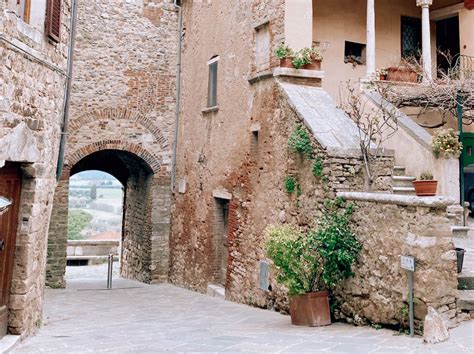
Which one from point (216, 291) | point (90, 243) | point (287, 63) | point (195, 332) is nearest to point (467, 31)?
point (287, 63)

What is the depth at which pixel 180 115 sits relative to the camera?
Answer: 1257cm

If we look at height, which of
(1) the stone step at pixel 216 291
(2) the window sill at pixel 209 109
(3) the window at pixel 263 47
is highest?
(3) the window at pixel 263 47

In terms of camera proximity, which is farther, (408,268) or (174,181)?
(174,181)

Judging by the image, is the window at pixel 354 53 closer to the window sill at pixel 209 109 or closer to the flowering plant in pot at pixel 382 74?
the flowering plant in pot at pixel 382 74

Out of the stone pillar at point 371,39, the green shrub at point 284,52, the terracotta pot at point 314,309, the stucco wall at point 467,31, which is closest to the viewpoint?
the terracotta pot at point 314,309

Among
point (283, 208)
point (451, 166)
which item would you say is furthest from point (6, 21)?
point (451, 166)

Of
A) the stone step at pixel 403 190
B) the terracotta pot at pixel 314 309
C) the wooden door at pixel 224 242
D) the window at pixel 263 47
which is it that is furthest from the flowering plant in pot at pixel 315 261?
the wooden door at pixel 224 242

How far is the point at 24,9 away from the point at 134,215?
9289mm

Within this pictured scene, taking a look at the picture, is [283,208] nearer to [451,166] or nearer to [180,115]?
[451,166]

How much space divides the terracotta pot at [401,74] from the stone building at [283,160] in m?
A: 0.34

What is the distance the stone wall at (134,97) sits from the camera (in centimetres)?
1197

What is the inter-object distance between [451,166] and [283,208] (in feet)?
9.60

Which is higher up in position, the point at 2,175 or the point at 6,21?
the point at 6,21

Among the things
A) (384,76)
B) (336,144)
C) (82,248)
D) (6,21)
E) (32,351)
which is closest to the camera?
(6,21)
